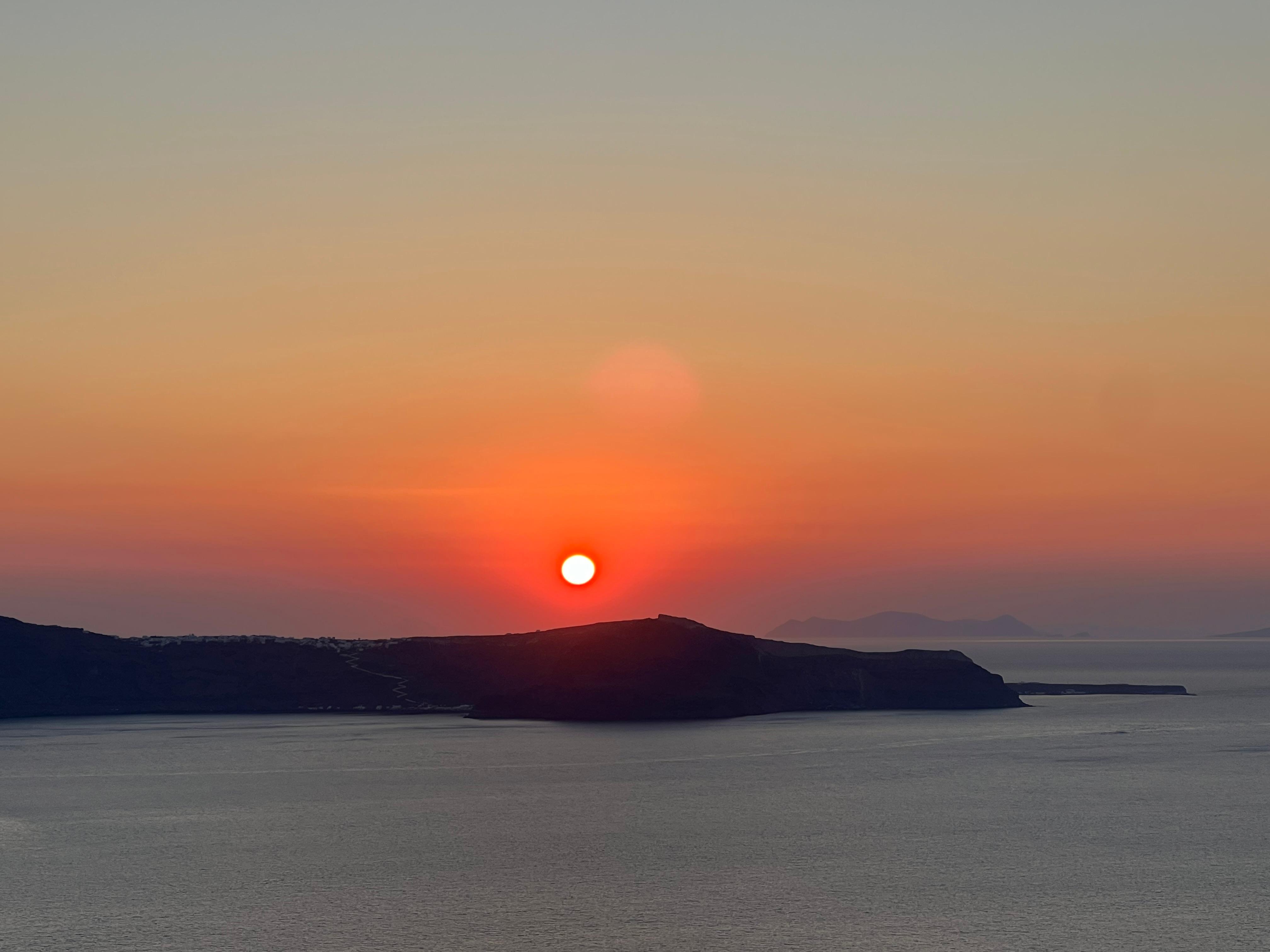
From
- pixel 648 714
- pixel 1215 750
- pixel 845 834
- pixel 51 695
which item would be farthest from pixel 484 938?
pixel 51 695

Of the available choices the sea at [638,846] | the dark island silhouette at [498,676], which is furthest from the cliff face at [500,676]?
the sea at [638,846]

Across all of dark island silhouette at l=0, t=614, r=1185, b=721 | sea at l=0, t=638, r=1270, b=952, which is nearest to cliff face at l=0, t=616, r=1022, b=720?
dark island silhouette at l=0, t=614, r=1185, b=721

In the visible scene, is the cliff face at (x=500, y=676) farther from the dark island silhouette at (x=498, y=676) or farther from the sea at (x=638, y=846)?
the sea at (x=638, y=846)

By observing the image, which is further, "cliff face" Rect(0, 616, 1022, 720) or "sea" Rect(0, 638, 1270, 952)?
"cliff face" Rect(0, 616, 1022, 720)

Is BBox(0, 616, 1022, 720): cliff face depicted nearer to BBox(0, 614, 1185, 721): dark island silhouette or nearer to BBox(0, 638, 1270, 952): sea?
BBox(0, 614, 1185, 721): dark island silhouette

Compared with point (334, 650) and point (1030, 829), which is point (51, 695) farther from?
point (1030, 829)

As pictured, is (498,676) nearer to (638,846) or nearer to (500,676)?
(500,676)

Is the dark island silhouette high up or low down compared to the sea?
up

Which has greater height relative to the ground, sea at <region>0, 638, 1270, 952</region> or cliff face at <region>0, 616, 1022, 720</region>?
cliff face at <region>0, 616, 1022, 720</region>
